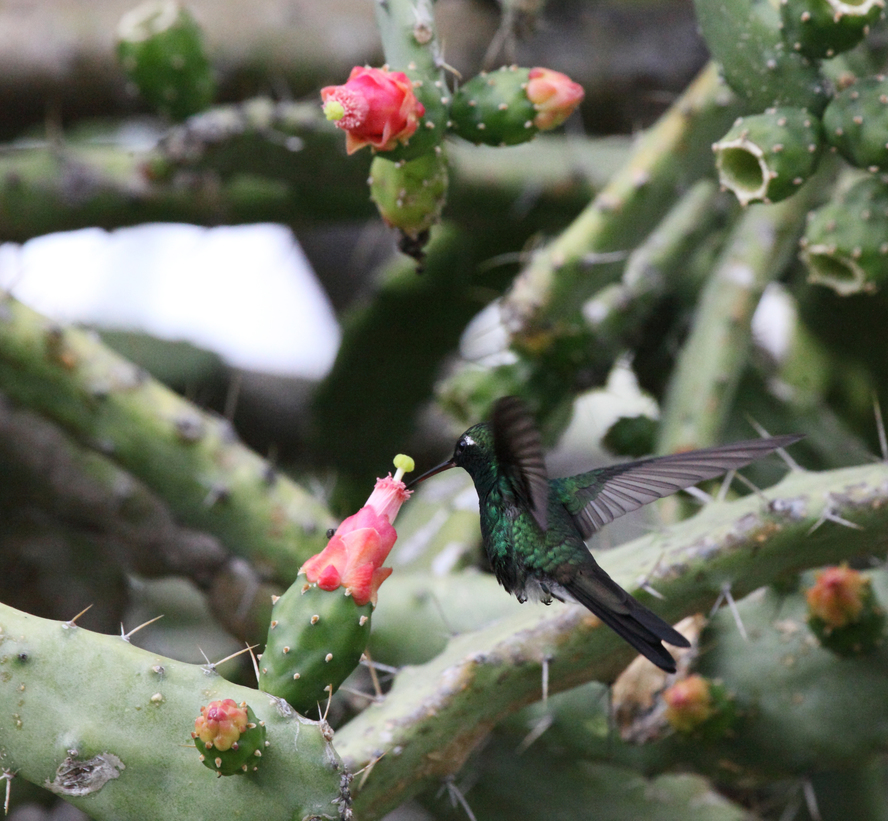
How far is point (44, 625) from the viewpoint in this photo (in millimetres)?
967

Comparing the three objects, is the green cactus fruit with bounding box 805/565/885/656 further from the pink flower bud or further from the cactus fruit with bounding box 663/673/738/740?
the pink flower bud

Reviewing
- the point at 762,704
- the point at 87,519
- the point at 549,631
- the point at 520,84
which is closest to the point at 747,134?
the point at 520,84

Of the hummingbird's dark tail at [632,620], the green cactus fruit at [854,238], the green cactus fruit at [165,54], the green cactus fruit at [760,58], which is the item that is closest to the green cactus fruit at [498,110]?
the green cactus fruit at [760,58]

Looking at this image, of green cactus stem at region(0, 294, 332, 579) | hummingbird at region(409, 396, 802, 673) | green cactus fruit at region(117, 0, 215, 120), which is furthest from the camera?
green cactus fruit at region(117, 0, 215, 120)

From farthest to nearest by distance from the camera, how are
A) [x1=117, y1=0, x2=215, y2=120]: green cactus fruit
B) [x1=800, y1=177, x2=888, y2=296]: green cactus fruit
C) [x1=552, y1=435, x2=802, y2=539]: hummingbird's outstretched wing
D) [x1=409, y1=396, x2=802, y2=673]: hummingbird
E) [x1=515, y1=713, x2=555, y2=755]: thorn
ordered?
[x1=117, y1=0, x2=215, y2=120]: green cactus fruit < [x1=515, y1=713, x2=555, y2=755]: thorn < [x1=800, y1=177, x2=888, y2=296]: green cactus fruit < [x1=552, y1=435, x2=802, y2=539]: hummingbird's outstretched wing < [x1=409, y1=396, x2=802, y2=673]: hummingbird

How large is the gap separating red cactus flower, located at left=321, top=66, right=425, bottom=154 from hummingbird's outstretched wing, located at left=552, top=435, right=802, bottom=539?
1.55ft

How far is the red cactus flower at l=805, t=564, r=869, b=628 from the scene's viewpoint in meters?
1.44

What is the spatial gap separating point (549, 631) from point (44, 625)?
1.87 ft

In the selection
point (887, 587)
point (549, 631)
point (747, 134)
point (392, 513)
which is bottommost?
point (887, 587)

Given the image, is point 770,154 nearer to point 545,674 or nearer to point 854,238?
point 854,238

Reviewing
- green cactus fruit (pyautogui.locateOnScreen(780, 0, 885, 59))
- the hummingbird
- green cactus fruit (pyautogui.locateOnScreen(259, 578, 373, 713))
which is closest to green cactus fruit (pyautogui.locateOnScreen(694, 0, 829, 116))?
green cactus fruit (pyautogui.locateOnScreen(780, 0, 885, 59))

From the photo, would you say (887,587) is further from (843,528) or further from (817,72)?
(817,72)

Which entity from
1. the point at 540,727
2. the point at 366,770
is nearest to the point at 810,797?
the point at 540,727

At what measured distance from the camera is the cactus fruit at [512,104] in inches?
50.8
